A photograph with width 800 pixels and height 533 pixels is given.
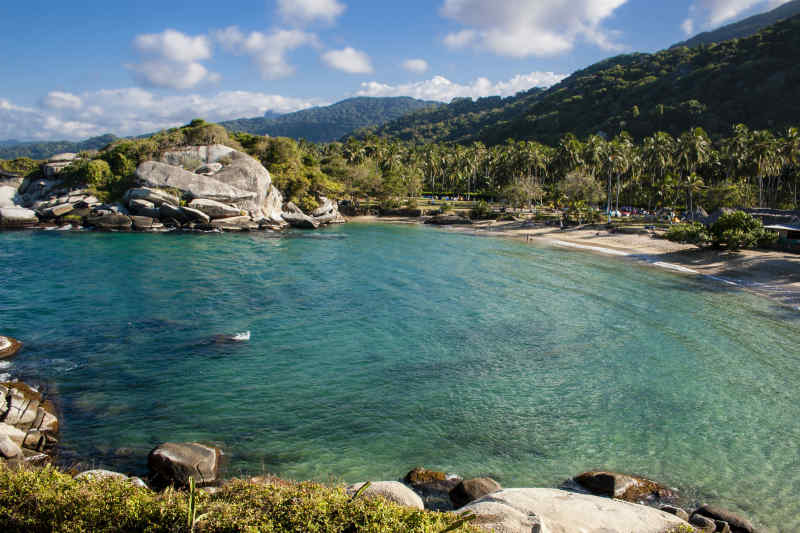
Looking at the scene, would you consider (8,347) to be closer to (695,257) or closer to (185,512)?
(185,512)

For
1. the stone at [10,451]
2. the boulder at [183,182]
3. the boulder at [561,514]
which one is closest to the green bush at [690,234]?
the boulder at [561,514]

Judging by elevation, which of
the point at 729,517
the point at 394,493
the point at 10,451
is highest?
the point at 10,451

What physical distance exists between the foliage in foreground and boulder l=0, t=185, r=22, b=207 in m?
81.6

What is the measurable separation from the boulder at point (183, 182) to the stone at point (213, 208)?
1420 mm

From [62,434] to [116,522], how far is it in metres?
9.89

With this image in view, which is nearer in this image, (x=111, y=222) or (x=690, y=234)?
(x=690, y=234)

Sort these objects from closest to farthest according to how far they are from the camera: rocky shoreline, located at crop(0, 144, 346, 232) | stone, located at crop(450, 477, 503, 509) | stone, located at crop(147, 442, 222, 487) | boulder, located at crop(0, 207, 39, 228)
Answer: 1. stone, located at crop(450, 477, 503, 509)
2. stone, located at crop(147, 442, 222, 487)
3. boulder, located at crop(0, 207, 39, 228)
4. rocky shoreline, located at crop(0, 144, 346, 232)

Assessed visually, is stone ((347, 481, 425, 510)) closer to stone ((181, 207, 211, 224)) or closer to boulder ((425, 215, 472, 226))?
stone ((181, 207, 211, 224))

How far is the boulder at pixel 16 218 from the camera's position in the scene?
63.4 metres

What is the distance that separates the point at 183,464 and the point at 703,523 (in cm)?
1342

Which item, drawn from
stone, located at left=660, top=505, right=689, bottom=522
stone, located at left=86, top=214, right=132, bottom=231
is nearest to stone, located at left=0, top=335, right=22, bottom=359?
stone, located at left=660, top=505, right=689, bottom=522

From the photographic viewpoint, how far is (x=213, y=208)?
230 ft

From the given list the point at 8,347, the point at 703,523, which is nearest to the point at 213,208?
the point at 8,347

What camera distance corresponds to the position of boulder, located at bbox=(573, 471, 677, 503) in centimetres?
1264
